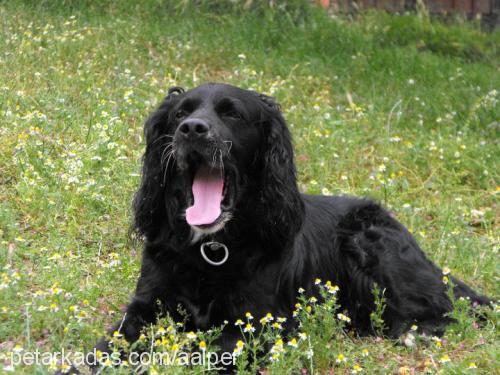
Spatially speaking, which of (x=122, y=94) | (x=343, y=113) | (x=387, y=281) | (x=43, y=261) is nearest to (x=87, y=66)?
(x=122, y=94)

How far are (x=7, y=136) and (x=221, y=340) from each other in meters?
3.03

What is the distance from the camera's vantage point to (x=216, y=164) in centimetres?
444

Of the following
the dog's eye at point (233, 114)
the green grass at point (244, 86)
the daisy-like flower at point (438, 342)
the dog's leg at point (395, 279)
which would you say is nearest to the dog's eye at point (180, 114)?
the dog's eye at point (233, 114)

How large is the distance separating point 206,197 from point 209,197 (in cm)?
2

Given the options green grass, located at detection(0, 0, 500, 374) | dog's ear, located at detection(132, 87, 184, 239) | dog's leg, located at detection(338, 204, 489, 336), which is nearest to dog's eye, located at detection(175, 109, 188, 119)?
dog's ear, located at detection(132, 87, 184, 239)

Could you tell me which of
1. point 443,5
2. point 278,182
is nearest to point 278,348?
point 278,182

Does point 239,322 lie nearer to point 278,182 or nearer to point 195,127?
point 278,182

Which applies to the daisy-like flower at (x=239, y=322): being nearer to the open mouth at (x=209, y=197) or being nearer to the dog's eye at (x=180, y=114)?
the open mouth at (x=209, y=197)

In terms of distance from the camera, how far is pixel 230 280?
15.0ft

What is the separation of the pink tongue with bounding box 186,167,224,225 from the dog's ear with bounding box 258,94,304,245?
0.28m

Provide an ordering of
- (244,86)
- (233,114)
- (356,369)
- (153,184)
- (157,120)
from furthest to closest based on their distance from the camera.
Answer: (244,86), (157,120), (153,184), (233,114), (356,369)

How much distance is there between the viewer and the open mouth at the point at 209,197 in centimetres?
444

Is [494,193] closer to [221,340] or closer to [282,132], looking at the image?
[282,132]

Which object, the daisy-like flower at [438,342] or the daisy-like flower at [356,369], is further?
the daisy-like flower at [438,342]
